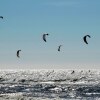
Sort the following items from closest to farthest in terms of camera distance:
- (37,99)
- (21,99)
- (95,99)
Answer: (21,99) < (37,99) < (95,99)

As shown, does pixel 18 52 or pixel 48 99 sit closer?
pixel 18 52

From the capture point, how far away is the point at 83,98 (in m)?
80.8

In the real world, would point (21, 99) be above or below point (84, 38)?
below

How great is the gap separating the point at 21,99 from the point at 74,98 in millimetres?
15186

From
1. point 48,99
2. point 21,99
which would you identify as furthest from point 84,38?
point 48,99

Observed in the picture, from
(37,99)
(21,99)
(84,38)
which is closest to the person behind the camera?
(84,38)

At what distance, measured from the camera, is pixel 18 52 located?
56.8 metres

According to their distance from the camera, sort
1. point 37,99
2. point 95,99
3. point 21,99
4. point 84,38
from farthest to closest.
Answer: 1. point 95,99
2. point 37,99
3. point 21,99
4. point 84,38

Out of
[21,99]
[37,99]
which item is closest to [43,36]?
[21,99]

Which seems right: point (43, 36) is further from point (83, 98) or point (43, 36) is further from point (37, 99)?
point (83, 98)

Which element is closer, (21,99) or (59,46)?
(59,46)

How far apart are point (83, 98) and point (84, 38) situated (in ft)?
94.4

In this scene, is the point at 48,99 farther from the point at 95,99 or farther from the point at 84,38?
the point at 84,38

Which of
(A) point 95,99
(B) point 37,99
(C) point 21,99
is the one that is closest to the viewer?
(C) point 21,99
